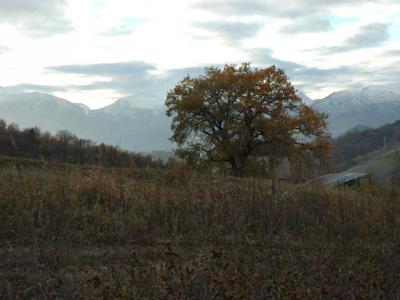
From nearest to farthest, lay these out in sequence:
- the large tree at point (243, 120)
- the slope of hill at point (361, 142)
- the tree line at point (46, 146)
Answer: the tree line at point (46, 146), the large tree at point (243, 120), the slope of hill at point (361, 142)

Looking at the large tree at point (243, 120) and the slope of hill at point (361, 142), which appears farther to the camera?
the slope of hill at point (361, 142)

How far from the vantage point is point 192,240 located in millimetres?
8258

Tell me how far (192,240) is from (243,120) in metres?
35.7

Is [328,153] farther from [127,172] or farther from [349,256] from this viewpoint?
[349,256]

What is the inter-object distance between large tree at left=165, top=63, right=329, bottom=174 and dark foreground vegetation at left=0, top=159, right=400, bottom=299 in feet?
100

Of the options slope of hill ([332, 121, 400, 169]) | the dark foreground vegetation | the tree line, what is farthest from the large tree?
slope of hill ([332, 121, 400, 169])

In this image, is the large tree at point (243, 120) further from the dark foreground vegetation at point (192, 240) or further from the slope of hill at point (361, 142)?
the slope of hill at point (361, 142)

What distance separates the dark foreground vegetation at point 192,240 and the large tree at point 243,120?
30491 millimetres

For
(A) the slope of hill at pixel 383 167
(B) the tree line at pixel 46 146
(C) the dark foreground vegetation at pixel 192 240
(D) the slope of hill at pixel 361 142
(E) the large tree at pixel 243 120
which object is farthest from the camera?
(D) the slope of hill at pixel 361 142

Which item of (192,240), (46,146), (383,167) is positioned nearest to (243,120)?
(46,146)

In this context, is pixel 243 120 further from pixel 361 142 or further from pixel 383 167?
pixel 361 142

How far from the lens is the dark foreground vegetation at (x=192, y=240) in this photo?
4.93 meters

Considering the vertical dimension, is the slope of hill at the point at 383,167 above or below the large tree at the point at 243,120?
below

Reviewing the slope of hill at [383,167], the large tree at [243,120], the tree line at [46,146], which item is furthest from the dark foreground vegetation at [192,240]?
the large tree at [243,120]
